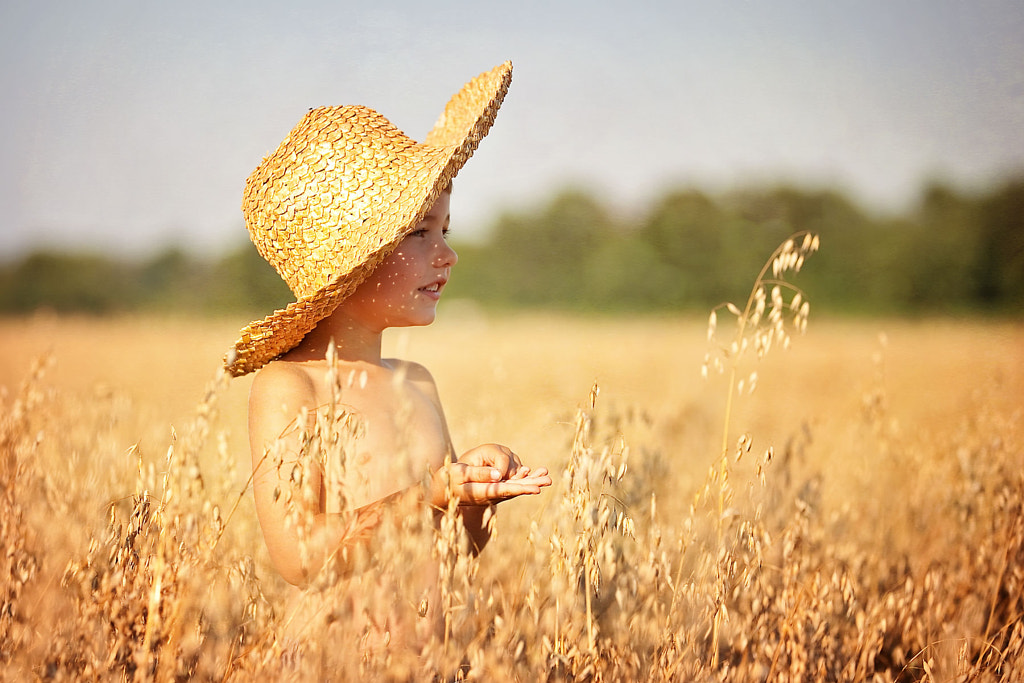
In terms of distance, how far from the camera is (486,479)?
141cm

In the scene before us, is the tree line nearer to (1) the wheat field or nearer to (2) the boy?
(1) the wheat field

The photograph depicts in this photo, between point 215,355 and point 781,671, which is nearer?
point 781,671

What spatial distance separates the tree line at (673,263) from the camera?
564 cm

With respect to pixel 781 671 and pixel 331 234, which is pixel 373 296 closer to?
pixel 331 234

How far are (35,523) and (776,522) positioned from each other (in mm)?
1591

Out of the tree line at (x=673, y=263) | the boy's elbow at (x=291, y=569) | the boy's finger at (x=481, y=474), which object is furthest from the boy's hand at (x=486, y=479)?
the tree line at (x=673, y=263)

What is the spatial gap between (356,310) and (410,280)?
0.43 feet

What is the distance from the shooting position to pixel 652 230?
13180mm

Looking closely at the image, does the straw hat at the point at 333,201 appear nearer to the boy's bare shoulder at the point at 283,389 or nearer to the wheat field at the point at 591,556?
the boy's bare shoulder at the point at 283,389

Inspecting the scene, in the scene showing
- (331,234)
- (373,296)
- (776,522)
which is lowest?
(776,522)

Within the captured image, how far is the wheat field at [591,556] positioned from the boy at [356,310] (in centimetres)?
9

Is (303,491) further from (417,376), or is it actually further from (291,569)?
(417,376)

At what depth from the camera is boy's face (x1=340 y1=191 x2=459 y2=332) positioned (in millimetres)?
1689

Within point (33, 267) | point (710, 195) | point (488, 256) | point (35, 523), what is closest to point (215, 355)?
point (33, 267)
